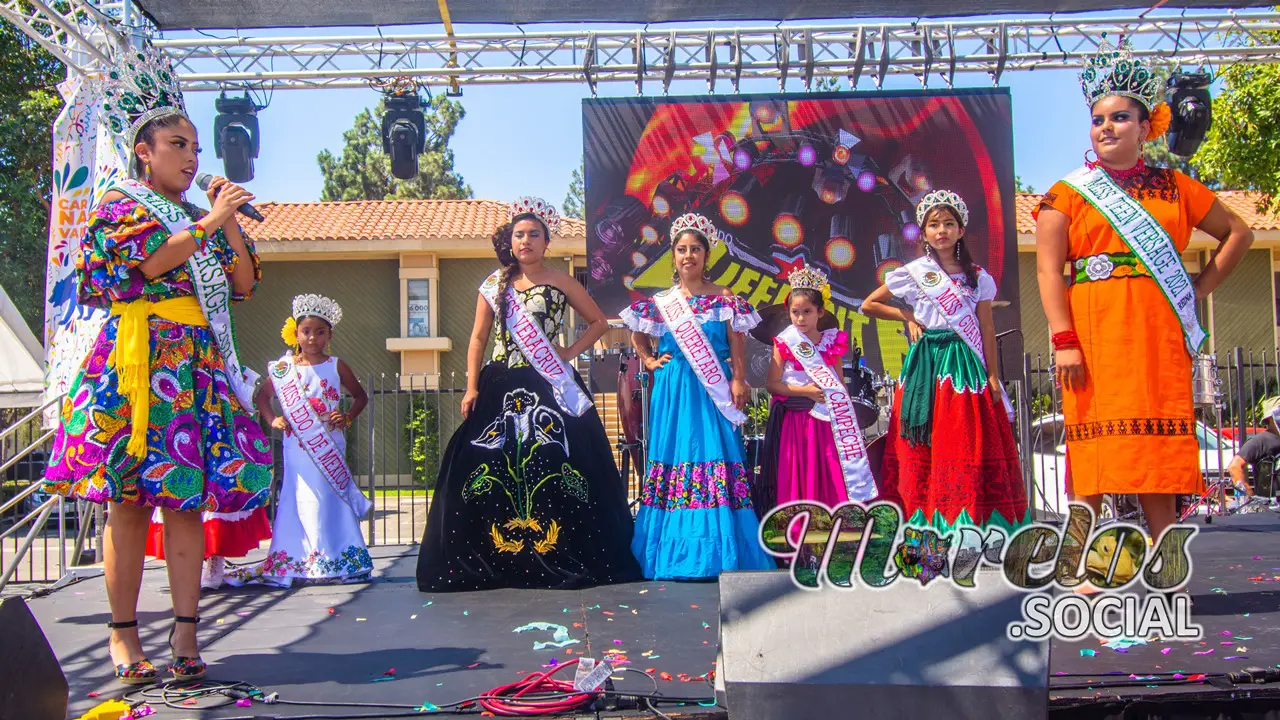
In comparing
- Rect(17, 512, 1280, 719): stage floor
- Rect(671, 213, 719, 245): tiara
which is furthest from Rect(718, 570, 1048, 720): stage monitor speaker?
Rect(671, 213, 719, 245): tiara

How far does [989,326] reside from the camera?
4.04 meters

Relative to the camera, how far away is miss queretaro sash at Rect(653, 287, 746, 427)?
457 centimetres

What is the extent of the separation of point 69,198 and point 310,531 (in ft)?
8.15

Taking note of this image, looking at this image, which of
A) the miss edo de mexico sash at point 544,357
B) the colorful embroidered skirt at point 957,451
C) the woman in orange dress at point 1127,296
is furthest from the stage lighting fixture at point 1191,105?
the miss edo de mexico sash at point 544,357

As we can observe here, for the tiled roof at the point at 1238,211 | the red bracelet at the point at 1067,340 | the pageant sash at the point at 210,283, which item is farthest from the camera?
the tiled roof at the point at 1238,211

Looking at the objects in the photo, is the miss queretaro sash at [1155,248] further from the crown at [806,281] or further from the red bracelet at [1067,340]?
the crown at [806,281]

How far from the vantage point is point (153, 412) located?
9.02 feet

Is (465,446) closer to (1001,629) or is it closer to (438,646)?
(438,646)

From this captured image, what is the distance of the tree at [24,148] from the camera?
12.5m

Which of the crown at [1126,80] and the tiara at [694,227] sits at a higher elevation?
the crown at [1126,80]

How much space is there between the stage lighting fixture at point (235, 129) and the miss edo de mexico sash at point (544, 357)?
381 cm

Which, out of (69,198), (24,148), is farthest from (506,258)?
(24,148)

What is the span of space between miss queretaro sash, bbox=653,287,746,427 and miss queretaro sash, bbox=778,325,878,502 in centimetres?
39

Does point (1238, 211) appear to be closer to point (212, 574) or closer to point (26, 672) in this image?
point (212, 574)
